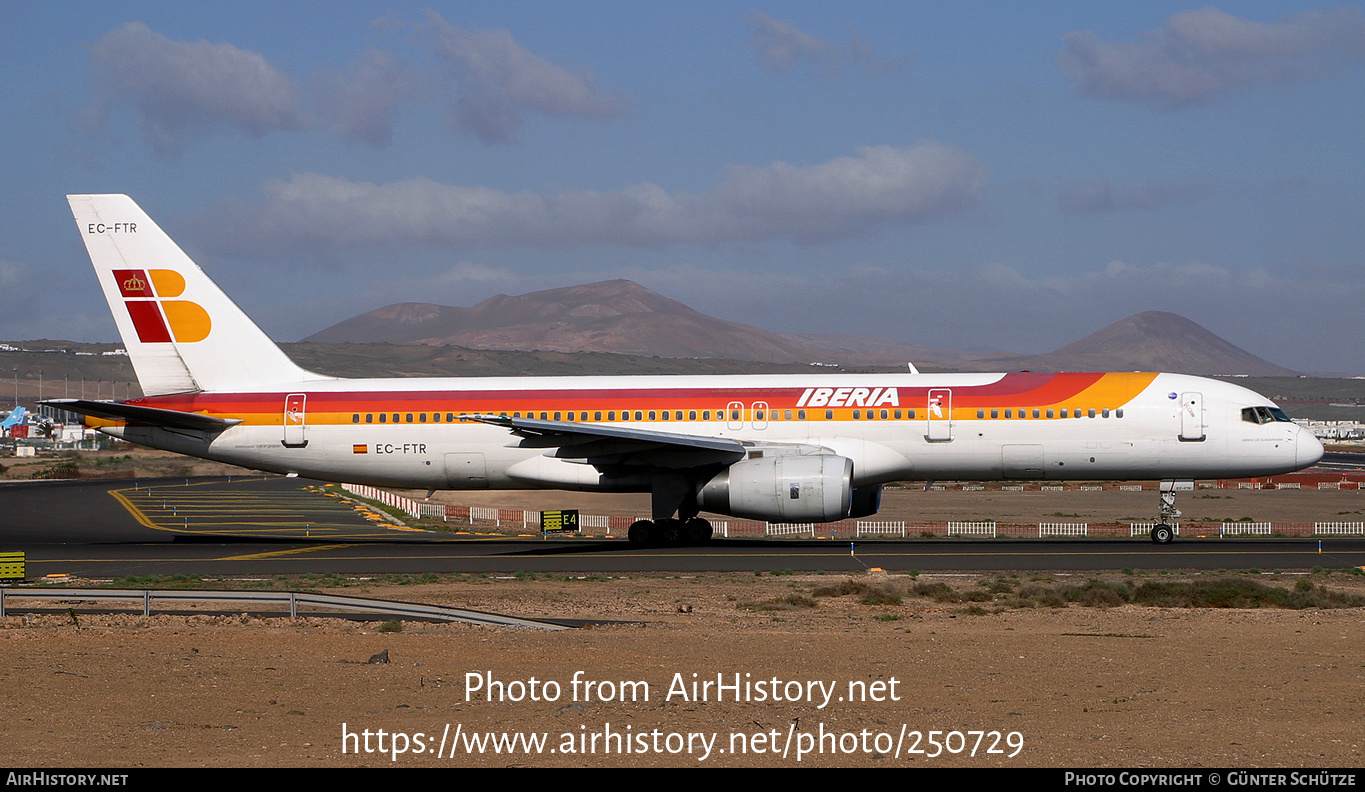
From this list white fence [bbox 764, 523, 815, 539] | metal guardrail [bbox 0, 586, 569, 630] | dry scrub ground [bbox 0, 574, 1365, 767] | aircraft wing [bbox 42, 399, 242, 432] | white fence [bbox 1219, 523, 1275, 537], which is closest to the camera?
dry scrub ground [bbox 0, 574, 1365, 767]

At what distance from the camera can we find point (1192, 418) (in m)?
30.7

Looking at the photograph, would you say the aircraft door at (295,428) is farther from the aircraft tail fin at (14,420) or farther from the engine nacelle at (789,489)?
the aircraft tail fin at (14,420)

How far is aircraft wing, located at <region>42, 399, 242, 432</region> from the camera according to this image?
1265 inches

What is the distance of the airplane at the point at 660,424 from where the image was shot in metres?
30.5

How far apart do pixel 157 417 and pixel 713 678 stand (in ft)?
80.4

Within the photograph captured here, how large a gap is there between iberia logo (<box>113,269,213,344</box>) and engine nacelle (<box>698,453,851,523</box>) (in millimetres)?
15532

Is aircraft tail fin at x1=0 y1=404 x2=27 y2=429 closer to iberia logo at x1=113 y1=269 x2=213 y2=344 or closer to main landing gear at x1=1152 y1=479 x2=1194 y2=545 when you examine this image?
iberia logo at x1=113 y1=269 x2=213 y2=344

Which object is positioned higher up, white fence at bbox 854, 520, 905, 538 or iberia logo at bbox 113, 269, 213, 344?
iberia logo at bbox 113, 269, 213, 344

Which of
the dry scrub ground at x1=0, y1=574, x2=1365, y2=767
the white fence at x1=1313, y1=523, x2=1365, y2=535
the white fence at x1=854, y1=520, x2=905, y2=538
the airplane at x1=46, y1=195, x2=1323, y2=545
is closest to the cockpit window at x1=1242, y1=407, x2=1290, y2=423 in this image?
the airplane at x1=46, y1=195, x2=1323, y2=545

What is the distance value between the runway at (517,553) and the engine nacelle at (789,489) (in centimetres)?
103

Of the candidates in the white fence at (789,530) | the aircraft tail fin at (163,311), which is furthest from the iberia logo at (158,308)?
the white fence at (789,530)

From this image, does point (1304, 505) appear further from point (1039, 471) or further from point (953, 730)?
point (953, 730)

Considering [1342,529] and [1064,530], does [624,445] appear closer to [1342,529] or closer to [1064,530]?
[1064,530]
